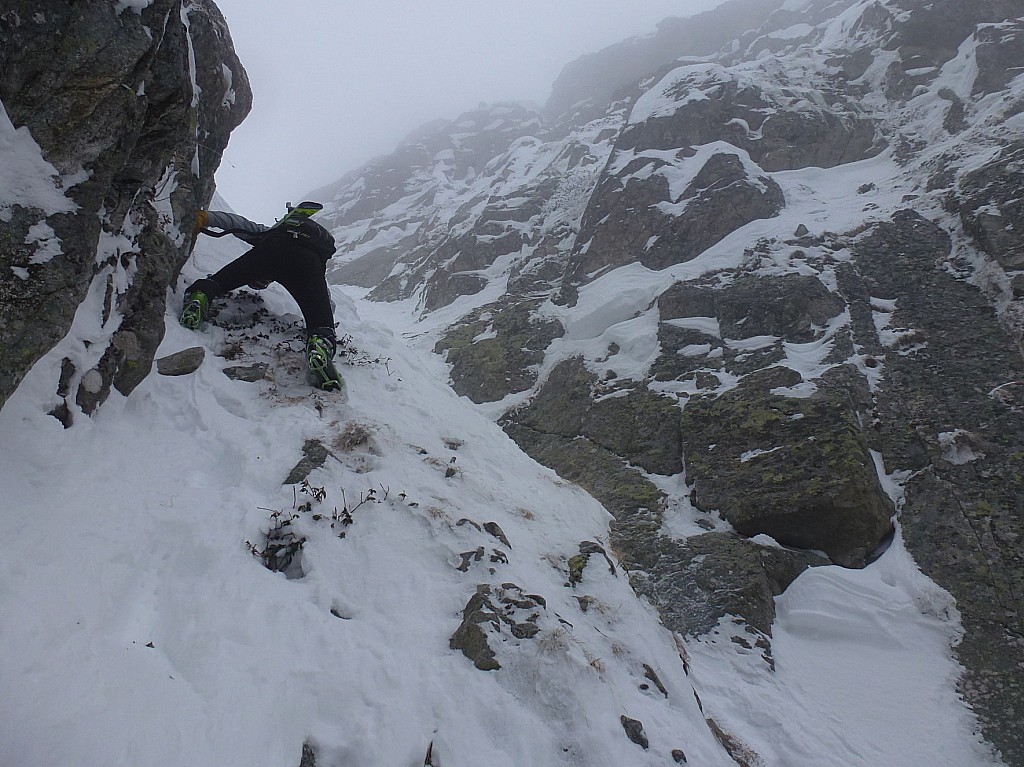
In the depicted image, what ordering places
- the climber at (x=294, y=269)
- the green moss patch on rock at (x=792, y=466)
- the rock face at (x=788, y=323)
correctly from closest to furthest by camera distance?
the climber at (x=294, y=269)
the rock face at (x=788, y=323)
the green moss patch on rock at (x=792, y=466)

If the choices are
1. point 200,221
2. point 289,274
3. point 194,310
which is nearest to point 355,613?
point 194,310

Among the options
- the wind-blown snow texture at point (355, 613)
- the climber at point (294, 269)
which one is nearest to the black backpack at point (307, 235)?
the climber at point (294, 269)

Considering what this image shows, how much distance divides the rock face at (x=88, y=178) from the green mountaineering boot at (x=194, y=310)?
1.01 meters

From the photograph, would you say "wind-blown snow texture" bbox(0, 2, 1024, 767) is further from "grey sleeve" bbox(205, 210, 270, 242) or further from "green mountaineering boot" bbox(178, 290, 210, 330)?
"grey sleeve" bbox(205, 210, 270, 242)

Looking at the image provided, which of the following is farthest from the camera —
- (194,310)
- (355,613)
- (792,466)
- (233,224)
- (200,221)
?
(792,466)

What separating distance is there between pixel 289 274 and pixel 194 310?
4.87ft

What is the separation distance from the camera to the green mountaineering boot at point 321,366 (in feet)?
24.3

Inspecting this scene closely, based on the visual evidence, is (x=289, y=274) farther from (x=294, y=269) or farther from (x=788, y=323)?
(x=788, y=323)

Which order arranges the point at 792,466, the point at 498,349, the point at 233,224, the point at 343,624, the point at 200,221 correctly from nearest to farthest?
the point at 343,624 → the point at 200,221 → the point at 233,224 → the point at 792,466 → the point at 498,349

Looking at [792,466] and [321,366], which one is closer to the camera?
[321,366]

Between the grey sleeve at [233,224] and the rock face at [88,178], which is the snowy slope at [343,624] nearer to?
the rock face at [88,178]

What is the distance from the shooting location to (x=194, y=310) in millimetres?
7406


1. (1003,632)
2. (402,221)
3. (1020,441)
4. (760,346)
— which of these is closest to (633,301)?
(760,346)

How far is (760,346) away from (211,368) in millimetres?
11683
